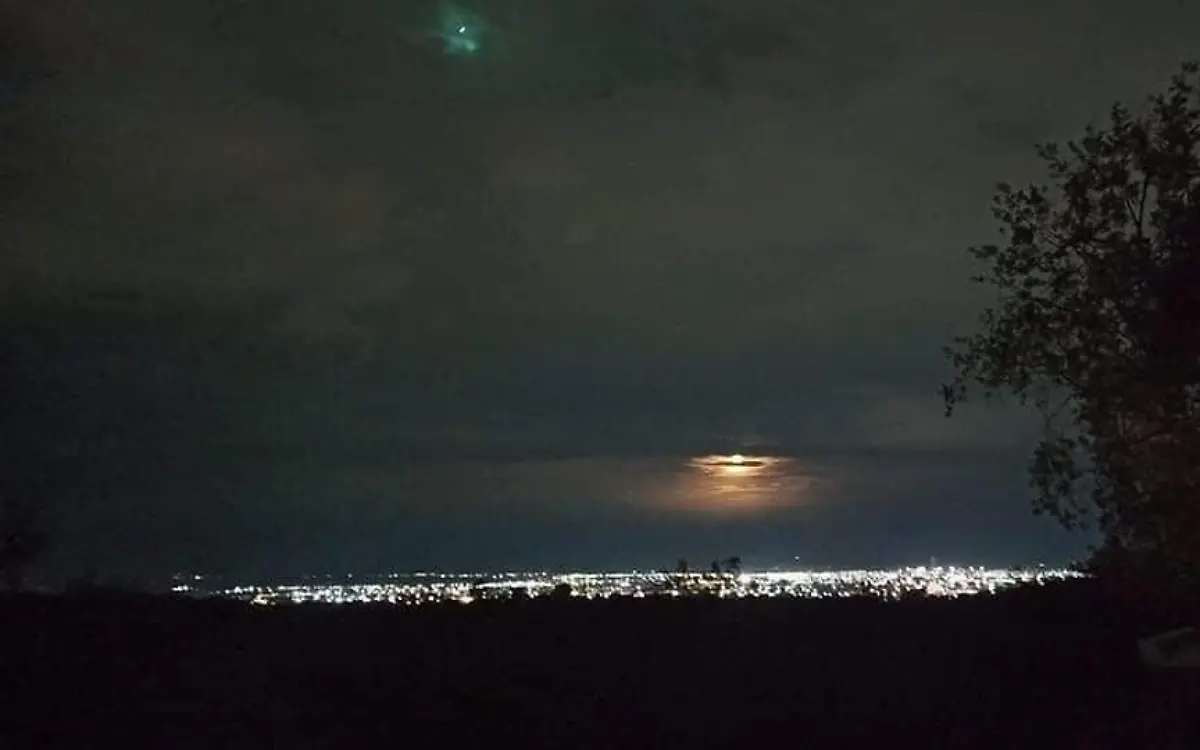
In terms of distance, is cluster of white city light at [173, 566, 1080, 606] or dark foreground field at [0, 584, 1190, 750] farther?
cluster of white city light at [173, 566, 1080, 606]

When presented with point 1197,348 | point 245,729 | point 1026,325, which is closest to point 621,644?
point 245,729

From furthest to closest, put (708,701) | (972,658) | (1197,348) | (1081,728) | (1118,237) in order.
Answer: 1. (972,658)
2. (708,701)
3. (1081,728)
4. (1118,237)
5. (1197,348)

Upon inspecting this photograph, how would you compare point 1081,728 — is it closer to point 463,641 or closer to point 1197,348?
point 1197,348

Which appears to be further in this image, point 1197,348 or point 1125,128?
point 1125,128

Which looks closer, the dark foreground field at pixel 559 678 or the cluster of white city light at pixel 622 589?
the dark foreground field at pixel 559 678

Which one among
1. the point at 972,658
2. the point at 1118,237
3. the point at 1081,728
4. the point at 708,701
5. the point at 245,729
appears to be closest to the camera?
the point at 1118,237

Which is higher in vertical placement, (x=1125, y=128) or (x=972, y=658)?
(x=1125, y=128)


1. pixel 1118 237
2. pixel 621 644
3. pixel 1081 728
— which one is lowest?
pixel 1081 728
